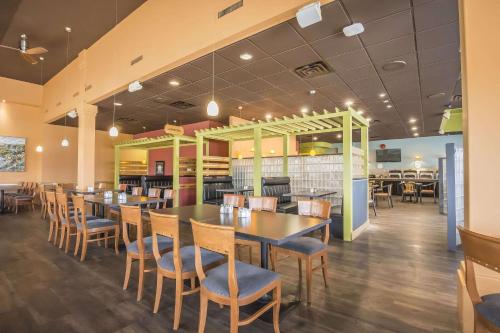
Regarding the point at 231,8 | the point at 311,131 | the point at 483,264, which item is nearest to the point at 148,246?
the point at 483,264

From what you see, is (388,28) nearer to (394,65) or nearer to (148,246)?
(394,65)

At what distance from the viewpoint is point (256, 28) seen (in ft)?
12.2

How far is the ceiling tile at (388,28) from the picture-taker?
3.63 m

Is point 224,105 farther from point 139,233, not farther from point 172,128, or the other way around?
point 139,233

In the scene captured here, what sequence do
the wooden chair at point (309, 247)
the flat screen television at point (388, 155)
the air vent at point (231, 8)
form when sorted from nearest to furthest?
the wooden chair at point (309, 247), the air vent at point (231, 8), the flat screen television at point (388, 155)

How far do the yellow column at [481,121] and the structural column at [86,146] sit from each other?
8.80 m

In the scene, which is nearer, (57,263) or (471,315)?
(471,315)

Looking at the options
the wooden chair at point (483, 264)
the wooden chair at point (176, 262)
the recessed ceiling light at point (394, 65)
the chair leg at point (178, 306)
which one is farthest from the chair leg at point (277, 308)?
the recessed ceiling light at point (394, 65)

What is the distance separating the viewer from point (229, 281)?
1758 millimetres

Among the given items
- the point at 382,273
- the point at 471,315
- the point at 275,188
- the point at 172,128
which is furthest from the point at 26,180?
the point at 471,315

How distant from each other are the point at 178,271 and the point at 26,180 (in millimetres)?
11413

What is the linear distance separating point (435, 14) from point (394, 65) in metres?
1.62

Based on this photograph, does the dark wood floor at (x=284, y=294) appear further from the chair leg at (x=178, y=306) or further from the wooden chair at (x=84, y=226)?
the wooden chair at (x=84, y=226)

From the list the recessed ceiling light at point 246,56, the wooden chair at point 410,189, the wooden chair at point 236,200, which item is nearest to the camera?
the wooden chair at point 236,200
